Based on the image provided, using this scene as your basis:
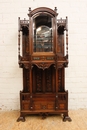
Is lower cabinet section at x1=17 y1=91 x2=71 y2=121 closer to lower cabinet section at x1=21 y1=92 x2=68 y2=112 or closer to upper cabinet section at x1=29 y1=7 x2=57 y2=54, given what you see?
lower cabinet section at x1=21 y1=92 x2=68 y2=112

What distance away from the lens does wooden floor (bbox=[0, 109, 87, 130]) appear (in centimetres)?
173

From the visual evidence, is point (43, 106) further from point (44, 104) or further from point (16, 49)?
point (16, 49)

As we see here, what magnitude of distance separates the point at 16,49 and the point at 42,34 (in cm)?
60

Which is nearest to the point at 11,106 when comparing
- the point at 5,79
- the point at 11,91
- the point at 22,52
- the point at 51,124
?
the point at 11,91

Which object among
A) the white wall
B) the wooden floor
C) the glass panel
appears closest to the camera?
the wooden floor

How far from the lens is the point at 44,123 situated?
6.06 ft

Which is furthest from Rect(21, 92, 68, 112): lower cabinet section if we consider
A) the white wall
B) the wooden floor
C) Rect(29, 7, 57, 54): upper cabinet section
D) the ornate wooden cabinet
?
Rect(29, 7, 57, 54): upper cabinet section

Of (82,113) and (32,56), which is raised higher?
(32,56)

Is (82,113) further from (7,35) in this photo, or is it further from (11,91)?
(7,35)

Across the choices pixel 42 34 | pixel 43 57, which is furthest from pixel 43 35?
pixel 43 57

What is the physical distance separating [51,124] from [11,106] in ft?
2.78

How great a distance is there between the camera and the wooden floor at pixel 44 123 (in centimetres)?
173

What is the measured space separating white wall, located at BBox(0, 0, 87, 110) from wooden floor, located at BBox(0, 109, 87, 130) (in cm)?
27

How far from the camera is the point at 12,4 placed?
222cm
